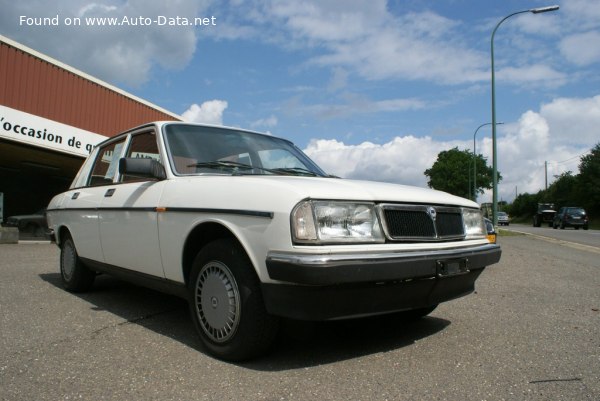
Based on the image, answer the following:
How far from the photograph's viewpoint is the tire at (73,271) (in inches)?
191

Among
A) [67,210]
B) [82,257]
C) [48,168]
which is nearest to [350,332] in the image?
[82,257]

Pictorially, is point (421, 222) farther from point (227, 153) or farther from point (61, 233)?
point (61, 233)

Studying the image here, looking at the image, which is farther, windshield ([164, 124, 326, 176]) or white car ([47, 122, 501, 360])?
→ windshield ([164, 124, 326, 176])

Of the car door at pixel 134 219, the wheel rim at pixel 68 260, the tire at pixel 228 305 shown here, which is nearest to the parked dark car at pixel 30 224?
the wheel rim at pixel 68 260

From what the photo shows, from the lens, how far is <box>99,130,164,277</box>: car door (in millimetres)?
3504

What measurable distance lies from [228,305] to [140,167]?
1.22 m

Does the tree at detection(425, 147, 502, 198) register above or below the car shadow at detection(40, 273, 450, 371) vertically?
above

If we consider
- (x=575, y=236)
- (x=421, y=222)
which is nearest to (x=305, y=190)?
(x=421, y=222)

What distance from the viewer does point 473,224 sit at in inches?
139

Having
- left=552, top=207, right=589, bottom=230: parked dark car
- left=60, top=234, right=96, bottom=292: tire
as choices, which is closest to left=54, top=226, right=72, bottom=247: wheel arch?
left=60, top=234, right=96, bottom=292: tire

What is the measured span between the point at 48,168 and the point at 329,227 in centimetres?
1971

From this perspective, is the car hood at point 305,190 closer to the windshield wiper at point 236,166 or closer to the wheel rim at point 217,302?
the windshield wiper at point 236,166

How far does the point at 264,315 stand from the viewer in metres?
2.67

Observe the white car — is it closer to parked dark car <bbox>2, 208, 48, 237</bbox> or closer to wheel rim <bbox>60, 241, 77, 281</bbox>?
wheel rim <bbox>60, 241, 77, 281</bbox>
